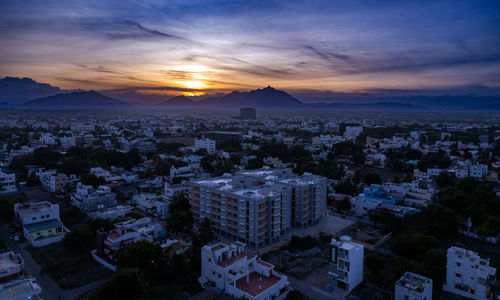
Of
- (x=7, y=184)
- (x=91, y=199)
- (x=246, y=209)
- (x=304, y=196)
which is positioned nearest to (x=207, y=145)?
(x=7, y=184)

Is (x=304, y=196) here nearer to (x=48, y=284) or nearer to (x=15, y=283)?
(x=48, y=284)

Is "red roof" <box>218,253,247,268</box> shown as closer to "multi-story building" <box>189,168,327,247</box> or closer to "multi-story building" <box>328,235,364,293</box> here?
"multi-story building" <box>189,168,327,247</box>

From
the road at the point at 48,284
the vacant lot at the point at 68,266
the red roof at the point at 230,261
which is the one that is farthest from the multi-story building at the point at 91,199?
the red roof at the point at 230,261

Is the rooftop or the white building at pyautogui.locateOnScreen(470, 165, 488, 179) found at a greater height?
the white building at pyautogui.locateOnScreen(470, 165, 488, 179)

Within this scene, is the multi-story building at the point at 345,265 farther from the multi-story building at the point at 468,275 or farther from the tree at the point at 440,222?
the tree at the point at 440,222

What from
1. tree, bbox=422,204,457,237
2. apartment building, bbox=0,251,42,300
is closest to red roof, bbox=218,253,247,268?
apartment building, bbox=0,251,42,300
